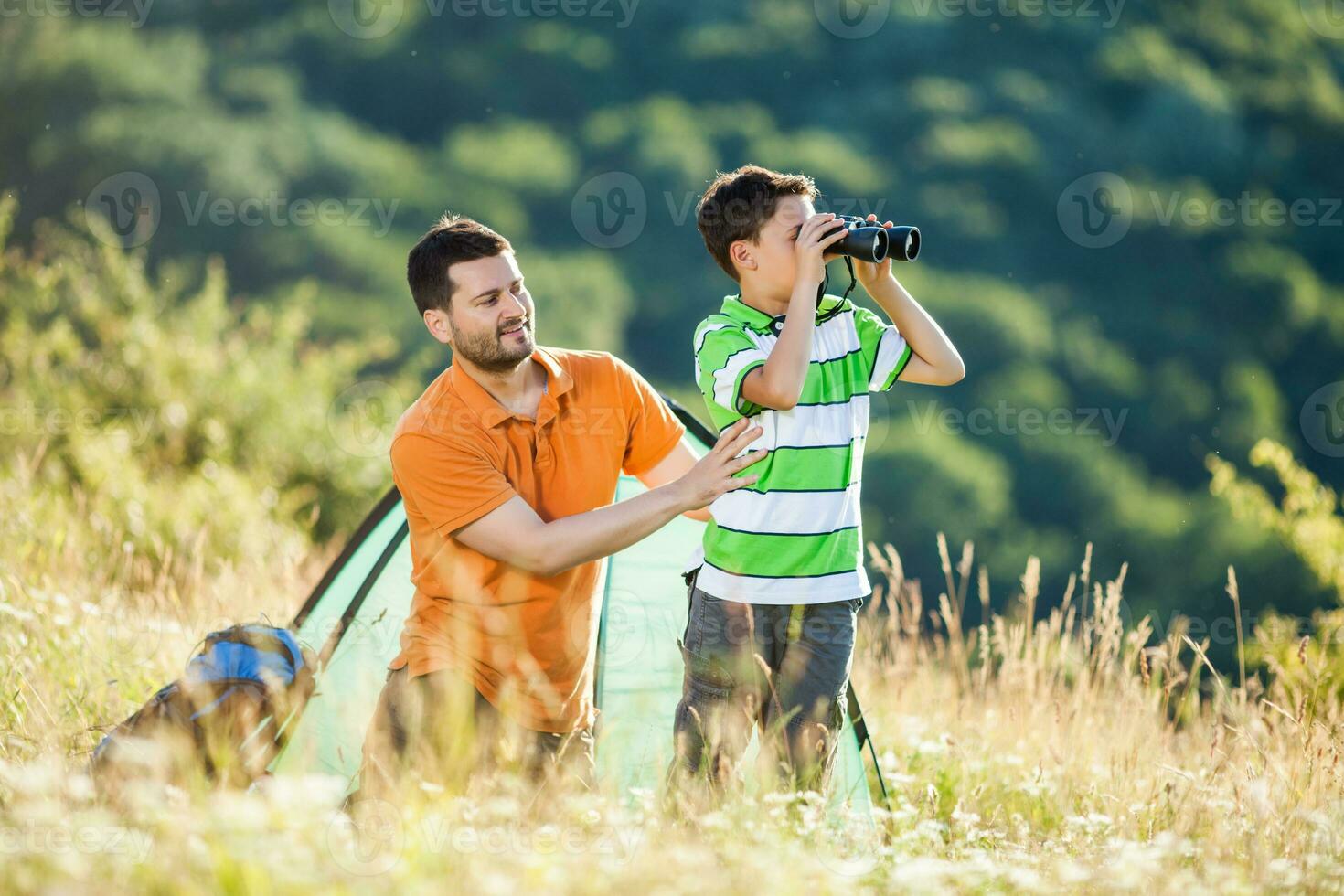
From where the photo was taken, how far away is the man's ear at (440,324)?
2.87 meters

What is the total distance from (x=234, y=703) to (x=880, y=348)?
67.7 inches

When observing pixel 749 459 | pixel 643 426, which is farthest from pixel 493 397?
pixel 749 459

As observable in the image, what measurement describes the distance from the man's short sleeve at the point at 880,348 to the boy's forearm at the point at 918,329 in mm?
37

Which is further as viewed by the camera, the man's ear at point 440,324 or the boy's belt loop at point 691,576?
the man's ear at point 440,324

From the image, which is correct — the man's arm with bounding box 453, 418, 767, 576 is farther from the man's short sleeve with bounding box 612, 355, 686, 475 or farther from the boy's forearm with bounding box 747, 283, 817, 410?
the man's short sleeve with bounding box 612, 355, 686, 475

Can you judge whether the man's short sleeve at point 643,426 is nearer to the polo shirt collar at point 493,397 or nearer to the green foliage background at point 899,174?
the polo shirt collar at point 493,397

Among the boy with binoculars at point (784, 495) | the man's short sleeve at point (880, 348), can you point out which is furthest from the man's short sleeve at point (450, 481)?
the man's short sleeve at point (880, 348)

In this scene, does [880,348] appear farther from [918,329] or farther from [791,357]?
[791,357]

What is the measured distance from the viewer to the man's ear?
9.40ft

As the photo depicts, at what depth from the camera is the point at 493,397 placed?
2908 mm

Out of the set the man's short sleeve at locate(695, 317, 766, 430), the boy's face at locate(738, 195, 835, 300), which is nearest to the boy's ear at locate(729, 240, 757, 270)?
the boy's face at locate(738, 195, 835, 300)

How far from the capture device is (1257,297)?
702 inches

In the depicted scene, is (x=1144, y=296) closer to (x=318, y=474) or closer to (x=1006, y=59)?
(x=1006, y=59)

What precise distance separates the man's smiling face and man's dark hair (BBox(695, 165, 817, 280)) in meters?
0.48
